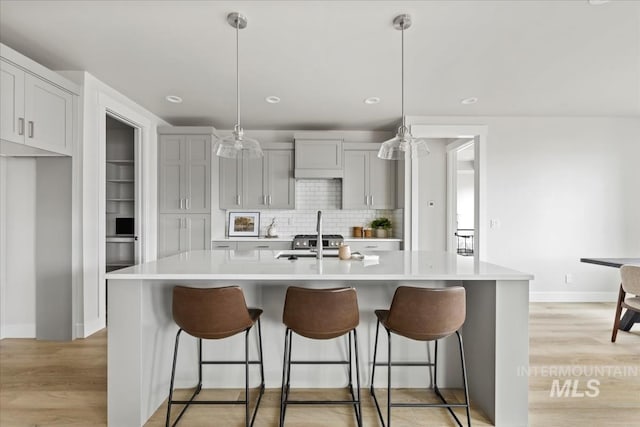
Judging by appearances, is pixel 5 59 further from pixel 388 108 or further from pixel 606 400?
pixel 606 400

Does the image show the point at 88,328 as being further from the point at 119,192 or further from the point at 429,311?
the point at 429,311

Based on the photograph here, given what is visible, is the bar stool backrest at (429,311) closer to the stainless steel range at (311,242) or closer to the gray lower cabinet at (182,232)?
the stainless steel range at (311,242)

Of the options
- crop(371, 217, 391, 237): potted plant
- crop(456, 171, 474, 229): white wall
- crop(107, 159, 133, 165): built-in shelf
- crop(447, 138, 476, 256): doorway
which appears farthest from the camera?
crop(456, 171, 474, 229): white wall

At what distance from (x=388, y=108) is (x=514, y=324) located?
118 inches

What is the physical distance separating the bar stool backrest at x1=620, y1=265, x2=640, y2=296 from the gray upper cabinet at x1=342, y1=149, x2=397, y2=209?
2.64m

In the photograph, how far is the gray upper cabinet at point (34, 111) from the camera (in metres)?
2.52

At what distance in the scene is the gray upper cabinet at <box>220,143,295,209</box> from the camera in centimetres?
496

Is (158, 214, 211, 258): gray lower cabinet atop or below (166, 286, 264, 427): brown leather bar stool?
atop

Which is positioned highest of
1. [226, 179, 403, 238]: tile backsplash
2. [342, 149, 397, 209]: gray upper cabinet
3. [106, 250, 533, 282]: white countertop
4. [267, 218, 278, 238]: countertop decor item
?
Result: [342, 149, 397, 209]: gray upper cabinet

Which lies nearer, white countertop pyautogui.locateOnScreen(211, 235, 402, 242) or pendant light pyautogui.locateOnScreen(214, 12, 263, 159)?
pendant light pyautogui.locateOnScreen(214, 12, 263, 159)

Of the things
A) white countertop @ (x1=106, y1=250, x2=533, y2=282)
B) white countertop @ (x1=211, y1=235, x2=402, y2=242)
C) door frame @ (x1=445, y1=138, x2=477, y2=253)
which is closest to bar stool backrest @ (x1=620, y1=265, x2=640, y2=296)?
white countertop @ (x1=106, y1=250, x2=533, y2=282)

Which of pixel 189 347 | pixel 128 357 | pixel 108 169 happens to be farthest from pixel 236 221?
pixel 128 357

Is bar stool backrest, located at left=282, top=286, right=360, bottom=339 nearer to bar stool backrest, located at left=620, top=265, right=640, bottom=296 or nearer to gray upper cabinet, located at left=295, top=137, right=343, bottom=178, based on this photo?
bar stool backrest, located at left=620, top=265, right=640, bottom=296

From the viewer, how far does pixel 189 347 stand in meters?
2.29
